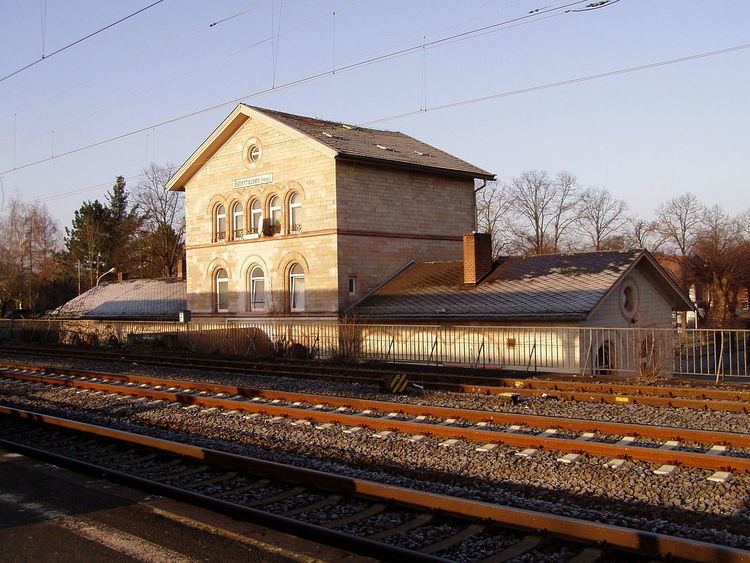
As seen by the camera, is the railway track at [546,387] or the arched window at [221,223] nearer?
the railway track at [546,387]

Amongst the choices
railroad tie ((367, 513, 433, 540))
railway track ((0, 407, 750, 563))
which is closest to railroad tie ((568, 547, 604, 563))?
railway track ((0, 407, 750, 563))

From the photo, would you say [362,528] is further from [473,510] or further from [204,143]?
[204,143]

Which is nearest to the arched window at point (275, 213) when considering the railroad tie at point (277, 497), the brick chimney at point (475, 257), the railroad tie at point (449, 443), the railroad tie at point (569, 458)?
the brick chimney at point (475, 257)

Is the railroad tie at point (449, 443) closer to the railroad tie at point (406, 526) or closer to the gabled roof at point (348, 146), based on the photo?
the railroad tie at point (406, 526)

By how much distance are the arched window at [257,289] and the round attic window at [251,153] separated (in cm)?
485

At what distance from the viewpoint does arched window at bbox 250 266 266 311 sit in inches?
1378

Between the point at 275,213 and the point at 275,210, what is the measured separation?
0.14 meters

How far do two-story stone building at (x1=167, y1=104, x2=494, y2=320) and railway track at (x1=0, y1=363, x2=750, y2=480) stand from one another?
15.4 m

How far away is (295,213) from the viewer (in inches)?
1318

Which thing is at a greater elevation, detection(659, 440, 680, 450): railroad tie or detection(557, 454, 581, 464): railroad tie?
detection(659, 440, 680, 450): railroad tie

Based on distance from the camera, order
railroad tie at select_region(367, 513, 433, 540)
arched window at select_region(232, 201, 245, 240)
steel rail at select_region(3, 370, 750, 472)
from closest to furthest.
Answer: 1. railroad tie at select_region(367, 513, 433, 540)
2. steel rail at select_region(3, 370, 750, 472)
3. arched window at select_region(232, 201, 245, 240)

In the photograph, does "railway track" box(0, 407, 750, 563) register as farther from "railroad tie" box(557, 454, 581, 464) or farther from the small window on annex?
the small window on annex

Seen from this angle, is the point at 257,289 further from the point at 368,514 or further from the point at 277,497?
the point at 368,514

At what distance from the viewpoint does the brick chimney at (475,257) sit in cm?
2830
